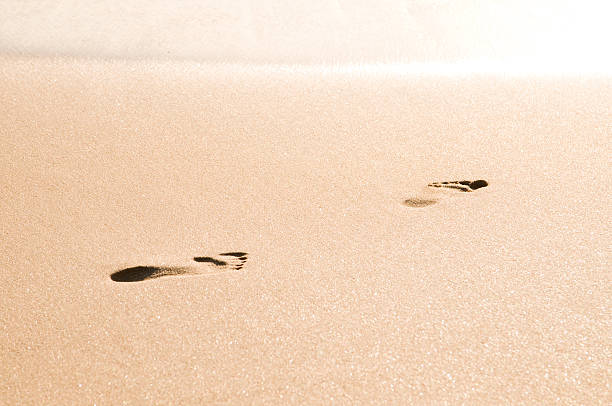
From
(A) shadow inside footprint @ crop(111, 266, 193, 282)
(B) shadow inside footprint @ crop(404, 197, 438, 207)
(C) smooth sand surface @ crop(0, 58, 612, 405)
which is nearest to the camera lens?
(C) smooth sand surface @ crop(0, 58, 612, 405)

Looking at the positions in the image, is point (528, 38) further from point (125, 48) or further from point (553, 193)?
point (125, 48)

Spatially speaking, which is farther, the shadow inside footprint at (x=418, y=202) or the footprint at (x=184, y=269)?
the shadow inside footprint at (x=418, y=202)

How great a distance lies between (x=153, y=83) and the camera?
1976mm

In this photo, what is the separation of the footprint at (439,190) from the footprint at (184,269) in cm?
43

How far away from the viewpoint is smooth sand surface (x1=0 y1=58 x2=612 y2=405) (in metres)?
0.89

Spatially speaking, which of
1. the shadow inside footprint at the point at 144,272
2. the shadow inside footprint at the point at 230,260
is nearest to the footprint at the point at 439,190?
the shadow inside footprint at the point at 230,260

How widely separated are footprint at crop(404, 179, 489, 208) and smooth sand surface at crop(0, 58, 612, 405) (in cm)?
3

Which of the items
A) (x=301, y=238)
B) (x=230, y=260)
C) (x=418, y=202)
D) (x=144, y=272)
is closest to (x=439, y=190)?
(x=418, y=202)

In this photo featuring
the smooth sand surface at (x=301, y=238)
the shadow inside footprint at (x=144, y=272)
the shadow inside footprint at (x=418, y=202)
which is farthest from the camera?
the shadow inside footprint at (x=418, y=202)

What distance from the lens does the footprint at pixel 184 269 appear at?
3.70 ft

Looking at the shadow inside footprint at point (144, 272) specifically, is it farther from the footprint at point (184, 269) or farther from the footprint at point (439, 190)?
the footprint at point (439, 190)

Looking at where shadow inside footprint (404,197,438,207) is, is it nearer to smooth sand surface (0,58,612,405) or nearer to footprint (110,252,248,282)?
smooth sand surface (0,58,612,405)

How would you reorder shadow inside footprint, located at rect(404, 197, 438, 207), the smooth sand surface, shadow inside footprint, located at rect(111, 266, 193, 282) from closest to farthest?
1. the smooth sand surface
2. shadow inside footprint, located at rect(111, 266, 193, 282)
3. shadow inside footprint, located at rect(404, 197, 438, 207)

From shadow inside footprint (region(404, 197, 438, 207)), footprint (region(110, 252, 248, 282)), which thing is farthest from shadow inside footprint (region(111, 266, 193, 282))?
shadow inside footprint (region(404, 197, 438, 207))
